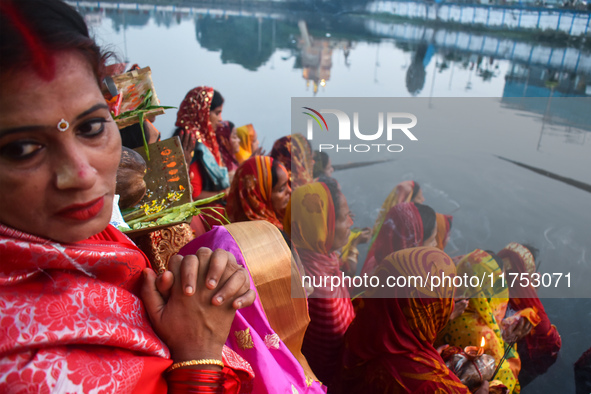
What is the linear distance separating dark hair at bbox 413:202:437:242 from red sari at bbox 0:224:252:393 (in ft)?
4.85

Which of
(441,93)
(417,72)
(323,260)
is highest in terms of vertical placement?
(417,72)

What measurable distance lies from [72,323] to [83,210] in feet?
0.50

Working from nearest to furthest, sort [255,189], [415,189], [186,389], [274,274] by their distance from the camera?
[186,389] → [274,274] → [415,189] → [255,189]

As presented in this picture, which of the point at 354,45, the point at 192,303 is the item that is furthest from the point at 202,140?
the point at 192,303

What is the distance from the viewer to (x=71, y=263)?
56 centimetres

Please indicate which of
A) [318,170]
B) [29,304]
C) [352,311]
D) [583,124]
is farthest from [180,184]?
[583,124]

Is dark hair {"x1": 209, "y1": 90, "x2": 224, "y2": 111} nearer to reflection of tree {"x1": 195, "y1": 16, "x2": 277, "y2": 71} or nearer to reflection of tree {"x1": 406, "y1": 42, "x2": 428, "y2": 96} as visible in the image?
reflection of tree {"x1": 406, "y1": 42, "x2": 428, "y2": 96}

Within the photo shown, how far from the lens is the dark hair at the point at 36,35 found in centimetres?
47

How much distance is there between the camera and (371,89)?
4.10 meters

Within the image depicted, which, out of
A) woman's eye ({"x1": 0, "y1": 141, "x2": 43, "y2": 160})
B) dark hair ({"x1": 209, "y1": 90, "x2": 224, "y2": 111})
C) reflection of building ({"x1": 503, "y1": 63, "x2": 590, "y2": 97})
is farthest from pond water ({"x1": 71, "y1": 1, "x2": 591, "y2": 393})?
dark hair ({"x1": 209, "y1": 90, "x2": 224, "y2": 111})

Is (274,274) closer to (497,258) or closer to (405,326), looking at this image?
(405,326)

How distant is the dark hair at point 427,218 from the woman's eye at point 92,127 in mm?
1542

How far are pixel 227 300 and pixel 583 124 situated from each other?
1901mm

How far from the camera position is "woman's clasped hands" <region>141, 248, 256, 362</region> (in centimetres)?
65
